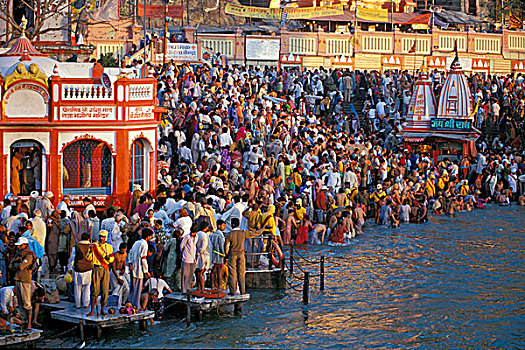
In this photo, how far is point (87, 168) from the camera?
20438 millimetres

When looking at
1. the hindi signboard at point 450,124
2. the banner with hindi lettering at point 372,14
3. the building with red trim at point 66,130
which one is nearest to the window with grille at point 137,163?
the building with red trim at point 66,130

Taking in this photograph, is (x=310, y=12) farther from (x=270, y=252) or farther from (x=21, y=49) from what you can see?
(x=270, y=252)

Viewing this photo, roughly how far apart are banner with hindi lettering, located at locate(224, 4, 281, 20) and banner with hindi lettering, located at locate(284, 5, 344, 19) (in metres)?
0.81

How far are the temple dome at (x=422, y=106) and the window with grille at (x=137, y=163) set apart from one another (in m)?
14.7

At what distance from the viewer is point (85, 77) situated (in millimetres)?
20891

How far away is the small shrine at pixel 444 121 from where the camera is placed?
1303 inches

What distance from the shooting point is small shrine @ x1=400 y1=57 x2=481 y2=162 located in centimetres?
3309

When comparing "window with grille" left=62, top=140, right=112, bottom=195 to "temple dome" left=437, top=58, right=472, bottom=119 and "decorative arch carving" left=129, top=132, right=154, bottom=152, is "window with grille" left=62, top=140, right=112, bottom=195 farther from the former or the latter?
"temple dome" left=437, top=58, right=472, bottom=119

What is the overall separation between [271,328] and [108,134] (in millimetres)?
6360

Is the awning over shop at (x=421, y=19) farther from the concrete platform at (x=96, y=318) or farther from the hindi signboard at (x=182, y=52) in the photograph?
the concrete platform at (x=96, y=318)

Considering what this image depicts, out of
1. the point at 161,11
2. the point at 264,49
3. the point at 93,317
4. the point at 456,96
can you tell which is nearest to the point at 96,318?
the point at 93,317

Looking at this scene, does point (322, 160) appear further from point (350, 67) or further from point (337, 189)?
point (350, 67)

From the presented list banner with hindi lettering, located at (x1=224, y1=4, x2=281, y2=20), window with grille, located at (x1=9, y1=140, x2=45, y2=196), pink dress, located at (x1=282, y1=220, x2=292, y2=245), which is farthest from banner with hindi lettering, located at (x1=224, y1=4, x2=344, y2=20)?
window with grille, located at (x1=9, y1=140, x2=45, y2=196)

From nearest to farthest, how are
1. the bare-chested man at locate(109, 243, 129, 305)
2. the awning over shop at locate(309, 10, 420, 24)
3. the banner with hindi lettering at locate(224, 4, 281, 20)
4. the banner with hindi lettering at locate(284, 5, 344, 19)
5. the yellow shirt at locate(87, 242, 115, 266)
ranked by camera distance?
1. the yellow shirt at locate(87, 242, 115, 266)
2. the bare-chested man at locate(109, 243, 129, 305)
3. the banner with hindi lettering at locate(224, 4, 281, 20)
4. the banner with hindi lettering at locate(284, 5, 344, 19)
5. the awning over shop at locate(309, 10, 420, 24)
